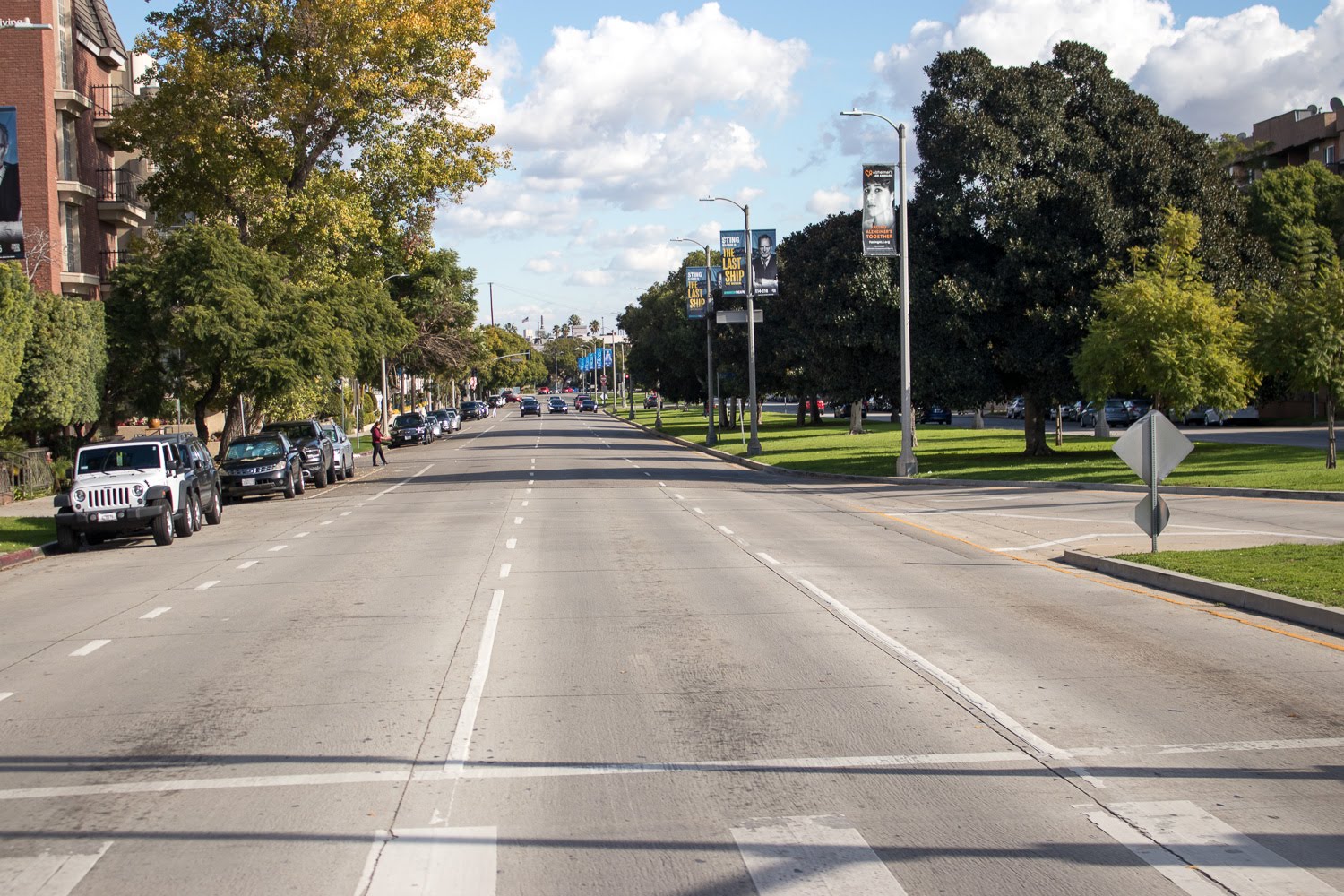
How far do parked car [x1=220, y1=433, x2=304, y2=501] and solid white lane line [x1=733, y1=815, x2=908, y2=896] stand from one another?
28.0 meters

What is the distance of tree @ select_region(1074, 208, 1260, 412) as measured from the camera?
1161 inches

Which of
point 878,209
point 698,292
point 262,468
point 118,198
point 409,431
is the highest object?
point 118,198

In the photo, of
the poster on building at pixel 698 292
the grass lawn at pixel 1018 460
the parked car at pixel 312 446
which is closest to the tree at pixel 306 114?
the parked car at pixel 312 446

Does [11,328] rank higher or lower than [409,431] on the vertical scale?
higher

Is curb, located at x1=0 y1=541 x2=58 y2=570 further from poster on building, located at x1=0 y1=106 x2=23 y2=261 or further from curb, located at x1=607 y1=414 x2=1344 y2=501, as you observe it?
curb, located at x1=607 y1=414 x2=1344 y2=501

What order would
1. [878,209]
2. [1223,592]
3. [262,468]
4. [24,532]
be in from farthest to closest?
[878,209], [262,468], [24,532], [1223,592]

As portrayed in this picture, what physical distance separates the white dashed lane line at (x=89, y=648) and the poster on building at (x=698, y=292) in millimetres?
41027

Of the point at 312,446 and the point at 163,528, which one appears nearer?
the point at 163,528

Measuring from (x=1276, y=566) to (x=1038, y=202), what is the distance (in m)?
23.8

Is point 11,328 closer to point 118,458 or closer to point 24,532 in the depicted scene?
point 24,532

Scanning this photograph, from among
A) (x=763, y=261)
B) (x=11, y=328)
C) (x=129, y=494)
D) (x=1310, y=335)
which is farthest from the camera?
(x=763, y=261)

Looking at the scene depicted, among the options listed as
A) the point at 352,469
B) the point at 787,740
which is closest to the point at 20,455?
the point at 352,469

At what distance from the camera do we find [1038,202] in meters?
36.1

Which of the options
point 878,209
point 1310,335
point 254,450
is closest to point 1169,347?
point 1310,335
